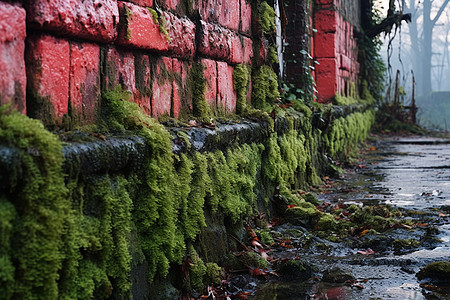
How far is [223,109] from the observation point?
4.16m

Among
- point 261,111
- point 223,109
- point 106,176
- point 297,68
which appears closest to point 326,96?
point 297,68

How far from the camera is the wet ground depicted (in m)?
2.79

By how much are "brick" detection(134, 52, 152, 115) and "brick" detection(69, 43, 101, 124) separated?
1.18 feet

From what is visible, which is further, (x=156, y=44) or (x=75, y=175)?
(x=156, y=44)

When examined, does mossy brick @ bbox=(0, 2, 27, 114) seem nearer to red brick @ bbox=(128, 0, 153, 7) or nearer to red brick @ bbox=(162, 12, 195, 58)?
red brick @ bbox=(128, 0, 153, 7)

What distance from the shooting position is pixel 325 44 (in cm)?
949

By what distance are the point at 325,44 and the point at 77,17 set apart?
7.76 metres

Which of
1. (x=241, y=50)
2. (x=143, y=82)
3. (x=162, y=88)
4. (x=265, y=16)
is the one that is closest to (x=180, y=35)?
(x=162, y=88)

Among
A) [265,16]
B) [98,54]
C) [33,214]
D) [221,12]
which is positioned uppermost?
[265,16]

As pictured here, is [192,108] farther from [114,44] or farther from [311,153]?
[311,153]

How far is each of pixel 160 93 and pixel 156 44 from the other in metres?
0.27

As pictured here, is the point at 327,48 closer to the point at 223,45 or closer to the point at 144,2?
the point at 223,45

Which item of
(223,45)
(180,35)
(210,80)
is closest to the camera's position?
(180,35)

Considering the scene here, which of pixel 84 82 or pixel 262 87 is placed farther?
pixel 262 87
